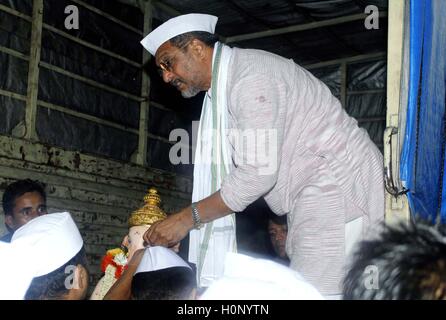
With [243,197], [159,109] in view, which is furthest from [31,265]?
[159,109]

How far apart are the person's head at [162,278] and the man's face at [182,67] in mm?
725

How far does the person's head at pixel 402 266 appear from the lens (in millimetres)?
1266

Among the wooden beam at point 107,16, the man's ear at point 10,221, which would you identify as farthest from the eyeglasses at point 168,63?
the wooden beam at point 107,16

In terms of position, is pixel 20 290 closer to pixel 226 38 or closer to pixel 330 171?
pixel 330 171

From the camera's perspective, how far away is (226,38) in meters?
7.95

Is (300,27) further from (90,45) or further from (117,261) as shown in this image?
(117,261)

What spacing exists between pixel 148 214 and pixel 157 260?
82cm

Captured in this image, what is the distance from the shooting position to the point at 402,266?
129 centimetres

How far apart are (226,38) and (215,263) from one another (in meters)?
5.57

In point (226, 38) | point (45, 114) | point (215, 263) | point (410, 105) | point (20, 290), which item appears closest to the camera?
point (20, 290)

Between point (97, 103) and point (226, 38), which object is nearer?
point (97, 103)

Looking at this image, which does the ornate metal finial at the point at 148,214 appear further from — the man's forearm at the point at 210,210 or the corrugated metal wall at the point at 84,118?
the corrugated metal wall at the point at 84,118

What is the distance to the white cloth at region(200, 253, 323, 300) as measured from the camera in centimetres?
153
